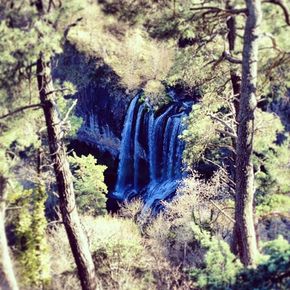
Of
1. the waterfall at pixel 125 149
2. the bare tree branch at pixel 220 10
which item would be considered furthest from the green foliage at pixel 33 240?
the waterfall at pixel 125 149

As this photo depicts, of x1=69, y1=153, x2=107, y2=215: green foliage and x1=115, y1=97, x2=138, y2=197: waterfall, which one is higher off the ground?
x1=115, y1=97, x2=138, y2=197: waterfall

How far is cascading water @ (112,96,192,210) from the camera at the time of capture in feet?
69.7

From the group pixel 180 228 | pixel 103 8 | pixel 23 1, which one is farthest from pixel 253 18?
pixel 180 228

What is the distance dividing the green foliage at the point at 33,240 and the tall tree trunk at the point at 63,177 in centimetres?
255

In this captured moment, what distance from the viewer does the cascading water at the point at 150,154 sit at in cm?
2123

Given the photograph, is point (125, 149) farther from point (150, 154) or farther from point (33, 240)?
point (33, 240)

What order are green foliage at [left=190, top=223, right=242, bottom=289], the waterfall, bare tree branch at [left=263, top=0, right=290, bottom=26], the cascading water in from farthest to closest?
1. the waterfall
2. the cascading water
3. bare tree branch at [left=263, top=0, right=290, bottom=26]
4. green foliage at [left=190, top=223, right=242, bottom=289]

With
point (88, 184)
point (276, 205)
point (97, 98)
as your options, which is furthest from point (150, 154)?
point (276, 205)

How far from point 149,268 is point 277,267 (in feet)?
18.2

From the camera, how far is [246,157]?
765cm

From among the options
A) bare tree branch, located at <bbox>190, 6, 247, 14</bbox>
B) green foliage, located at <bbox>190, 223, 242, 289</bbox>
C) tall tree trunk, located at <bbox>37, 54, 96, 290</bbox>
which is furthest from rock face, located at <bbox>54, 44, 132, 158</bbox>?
green foliage, located at <bbox>190, 223, 242, 289</bbox>

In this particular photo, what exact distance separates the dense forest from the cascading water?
7.96 ft

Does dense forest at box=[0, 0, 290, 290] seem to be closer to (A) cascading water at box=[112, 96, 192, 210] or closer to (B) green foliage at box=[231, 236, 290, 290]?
(B) green foliage at box=[231, 236, 290, 290]

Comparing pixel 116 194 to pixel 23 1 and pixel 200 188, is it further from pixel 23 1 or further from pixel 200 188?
pixel 23 1
